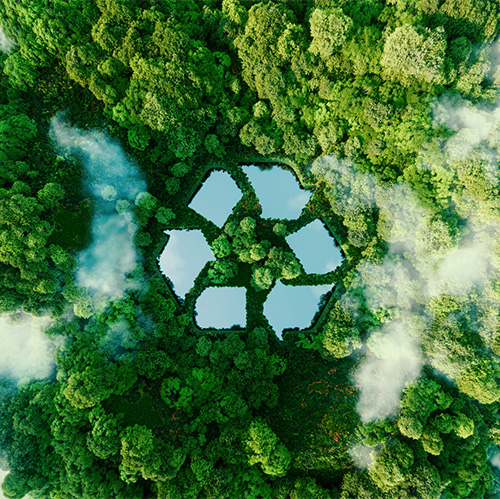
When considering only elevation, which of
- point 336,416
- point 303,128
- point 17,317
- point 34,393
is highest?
point 303,128

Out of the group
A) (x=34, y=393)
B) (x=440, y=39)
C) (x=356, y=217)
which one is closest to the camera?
(x=440, y=39)

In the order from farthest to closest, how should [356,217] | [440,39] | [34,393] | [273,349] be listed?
[273,349] → [356,217] → [34,393] → [440,39]

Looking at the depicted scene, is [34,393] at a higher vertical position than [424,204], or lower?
lower

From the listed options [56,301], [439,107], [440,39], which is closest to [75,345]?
[56,301]

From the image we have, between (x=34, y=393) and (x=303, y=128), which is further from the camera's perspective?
(x=303, y=128)

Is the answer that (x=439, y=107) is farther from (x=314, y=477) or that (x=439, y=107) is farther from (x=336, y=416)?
(x=314, y=477)

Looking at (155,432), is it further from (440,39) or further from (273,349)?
(440,39)
